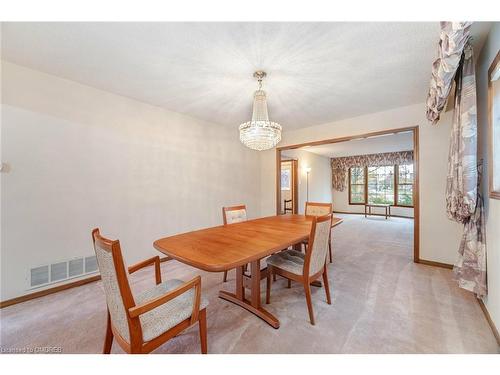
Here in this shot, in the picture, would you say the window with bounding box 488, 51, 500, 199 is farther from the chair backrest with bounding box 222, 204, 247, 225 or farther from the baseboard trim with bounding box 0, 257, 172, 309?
the baseboard trim with bounding box 0, 257, 172, 309

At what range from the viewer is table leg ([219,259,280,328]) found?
159 cm

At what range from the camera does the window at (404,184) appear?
706 cm

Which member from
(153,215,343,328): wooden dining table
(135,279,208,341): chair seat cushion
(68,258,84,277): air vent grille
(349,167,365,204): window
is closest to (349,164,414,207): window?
(349,167,365,204): window

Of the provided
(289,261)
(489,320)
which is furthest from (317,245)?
(489,320)

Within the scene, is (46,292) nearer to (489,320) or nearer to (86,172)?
(86,172)

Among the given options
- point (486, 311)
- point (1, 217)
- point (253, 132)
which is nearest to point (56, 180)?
point (1, 217)

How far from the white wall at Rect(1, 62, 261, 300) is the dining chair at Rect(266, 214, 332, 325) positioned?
194cm

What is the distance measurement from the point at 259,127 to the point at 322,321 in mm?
1818

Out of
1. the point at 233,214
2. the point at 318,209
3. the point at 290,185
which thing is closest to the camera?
the point at 233,214

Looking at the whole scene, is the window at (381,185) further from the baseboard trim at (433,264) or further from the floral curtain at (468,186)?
the floral curtain at (468,186)

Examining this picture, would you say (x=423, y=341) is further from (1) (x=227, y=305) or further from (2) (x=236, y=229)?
(2) (x=236, y=229)

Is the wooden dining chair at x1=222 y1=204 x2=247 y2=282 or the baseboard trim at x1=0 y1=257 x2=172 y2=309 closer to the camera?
the baseboard trim at x1=0 y1=257 x2=172 y2=309

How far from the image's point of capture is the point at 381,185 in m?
7.74

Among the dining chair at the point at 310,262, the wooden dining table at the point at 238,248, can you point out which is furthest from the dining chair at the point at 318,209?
the dining chair at the point at 310,262
